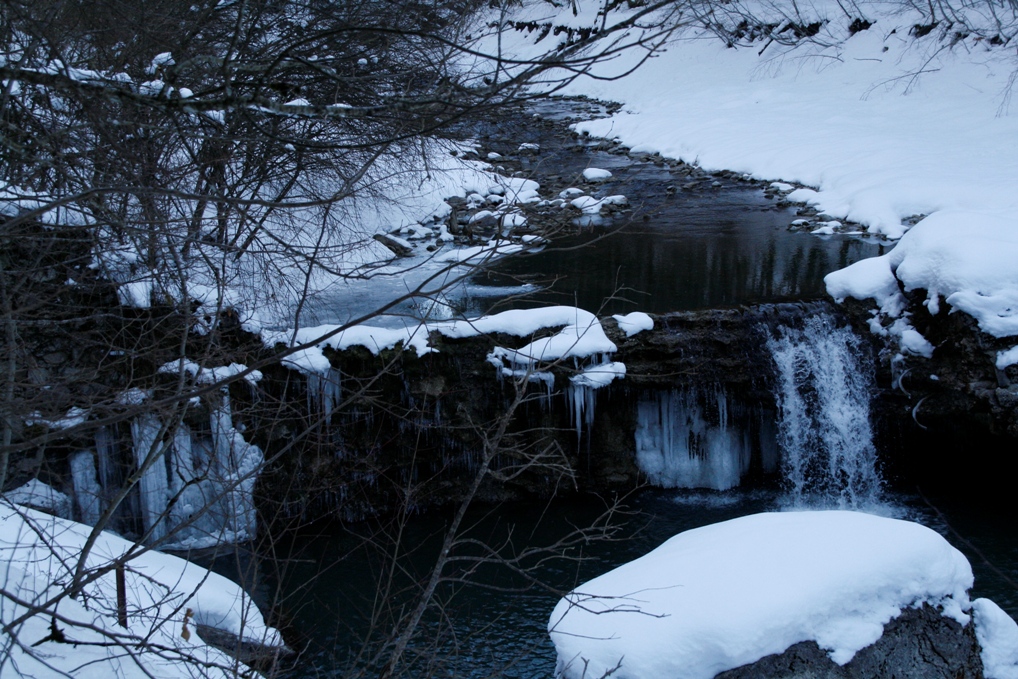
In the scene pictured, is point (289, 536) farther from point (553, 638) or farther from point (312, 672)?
point (553, 638)

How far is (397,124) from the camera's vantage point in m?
3.16

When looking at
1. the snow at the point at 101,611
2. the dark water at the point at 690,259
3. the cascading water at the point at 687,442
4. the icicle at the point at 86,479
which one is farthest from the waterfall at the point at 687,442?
the icicle at the point at 86,479

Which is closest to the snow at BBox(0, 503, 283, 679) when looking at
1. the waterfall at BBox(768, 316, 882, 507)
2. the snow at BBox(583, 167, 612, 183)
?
the waterfall at BBox(768, 316, 882, 507)

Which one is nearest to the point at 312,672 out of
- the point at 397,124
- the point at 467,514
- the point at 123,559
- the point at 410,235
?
the point at 467,514

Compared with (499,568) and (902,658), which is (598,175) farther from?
(902,658)

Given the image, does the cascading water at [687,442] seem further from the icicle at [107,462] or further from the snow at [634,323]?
the icicle at [107,462]

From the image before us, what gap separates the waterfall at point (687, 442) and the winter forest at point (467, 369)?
0.03 meters

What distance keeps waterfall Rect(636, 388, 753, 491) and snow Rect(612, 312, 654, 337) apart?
0.68 metres

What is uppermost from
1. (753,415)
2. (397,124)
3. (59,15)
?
(59,15)

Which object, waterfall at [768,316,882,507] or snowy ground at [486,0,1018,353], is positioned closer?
snowy ground at [486,0,1018,353]

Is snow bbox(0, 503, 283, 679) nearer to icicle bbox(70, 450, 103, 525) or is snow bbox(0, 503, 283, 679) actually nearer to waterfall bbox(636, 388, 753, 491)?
icicle bbox(70, 450, 103, 525)

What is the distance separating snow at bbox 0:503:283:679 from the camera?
2.69 meters

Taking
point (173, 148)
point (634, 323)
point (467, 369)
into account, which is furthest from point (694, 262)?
point (173, 148)

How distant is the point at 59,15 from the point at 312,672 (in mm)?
4107
